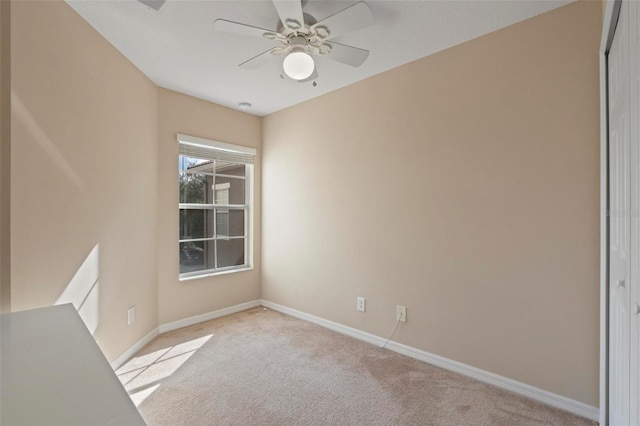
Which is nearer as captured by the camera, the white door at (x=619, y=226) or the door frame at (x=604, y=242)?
the white door at (x=619, y=226)

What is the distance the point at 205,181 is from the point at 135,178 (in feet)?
3.00

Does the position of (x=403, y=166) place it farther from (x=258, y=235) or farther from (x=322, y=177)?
(x=258, y=235)

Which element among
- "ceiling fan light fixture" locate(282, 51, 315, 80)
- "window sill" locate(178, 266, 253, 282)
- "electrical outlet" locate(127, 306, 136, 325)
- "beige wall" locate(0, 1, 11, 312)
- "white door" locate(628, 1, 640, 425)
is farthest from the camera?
"window sill" locate(178, 266, 253, 282)

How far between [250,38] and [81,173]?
1499mm

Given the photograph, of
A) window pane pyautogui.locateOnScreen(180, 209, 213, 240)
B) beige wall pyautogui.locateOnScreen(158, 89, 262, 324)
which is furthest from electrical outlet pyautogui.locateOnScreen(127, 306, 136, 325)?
window pane pyautogui.locateOnScreen(180, 209, 213, 240)

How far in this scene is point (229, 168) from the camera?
386 cm

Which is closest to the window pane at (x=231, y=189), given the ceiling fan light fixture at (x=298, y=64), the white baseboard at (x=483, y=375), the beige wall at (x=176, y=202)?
the beige wall at (x=176, y=202)

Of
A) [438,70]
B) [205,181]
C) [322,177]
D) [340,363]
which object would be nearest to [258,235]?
[205,181]

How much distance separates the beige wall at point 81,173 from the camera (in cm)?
167

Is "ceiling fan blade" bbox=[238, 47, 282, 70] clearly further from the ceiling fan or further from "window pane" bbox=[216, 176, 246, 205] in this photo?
"window pane" bbox=[216, 176, 246, 205]

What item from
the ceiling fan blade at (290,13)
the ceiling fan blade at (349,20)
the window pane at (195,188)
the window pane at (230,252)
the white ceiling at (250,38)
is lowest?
the window pane at (230,252)

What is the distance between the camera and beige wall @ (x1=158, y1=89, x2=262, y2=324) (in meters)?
3.22

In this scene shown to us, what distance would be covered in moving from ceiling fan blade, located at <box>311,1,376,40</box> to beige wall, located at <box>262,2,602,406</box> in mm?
1027

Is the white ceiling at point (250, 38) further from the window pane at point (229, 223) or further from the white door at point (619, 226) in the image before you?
the window pane at point (229, 223)
